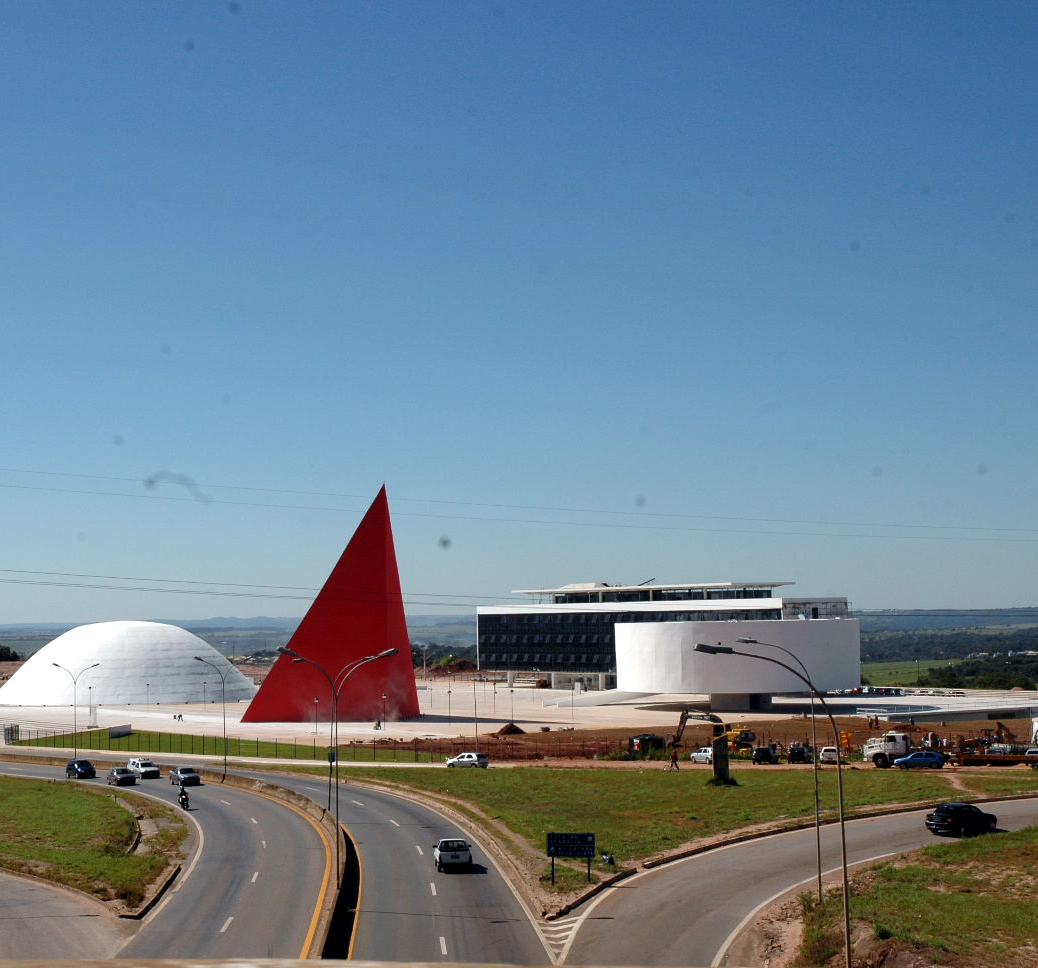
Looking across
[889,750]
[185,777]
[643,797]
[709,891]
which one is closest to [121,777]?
[185,777]

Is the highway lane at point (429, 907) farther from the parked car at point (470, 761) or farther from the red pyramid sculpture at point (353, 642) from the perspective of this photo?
the red pyramid sculpture at point (353, 642)

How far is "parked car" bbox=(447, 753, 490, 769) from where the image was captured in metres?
63.8

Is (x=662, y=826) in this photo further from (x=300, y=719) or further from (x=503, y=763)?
(x=300, y=719)

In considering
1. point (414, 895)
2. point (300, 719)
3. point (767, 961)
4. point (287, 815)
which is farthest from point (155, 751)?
point (767, 961)

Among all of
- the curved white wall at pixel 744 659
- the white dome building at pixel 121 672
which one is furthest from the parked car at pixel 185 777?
the white dome building at pixel 121 672

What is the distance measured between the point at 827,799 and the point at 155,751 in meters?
47.3

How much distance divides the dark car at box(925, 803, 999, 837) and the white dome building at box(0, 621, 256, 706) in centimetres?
8125

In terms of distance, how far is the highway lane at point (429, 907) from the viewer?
25.9 m

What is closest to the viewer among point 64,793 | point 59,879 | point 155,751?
point 59,879

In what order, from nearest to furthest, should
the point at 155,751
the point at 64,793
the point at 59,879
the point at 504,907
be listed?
the point at 504,907
the point at 59,879
the point at 64,793
the point at 155,751

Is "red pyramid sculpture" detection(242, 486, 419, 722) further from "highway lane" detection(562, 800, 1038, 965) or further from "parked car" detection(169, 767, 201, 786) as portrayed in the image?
"highway lane" detection(562, 800, 1038, 965)

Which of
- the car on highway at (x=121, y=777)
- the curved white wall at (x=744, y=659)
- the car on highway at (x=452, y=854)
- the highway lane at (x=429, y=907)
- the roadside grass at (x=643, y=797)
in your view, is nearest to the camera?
the highway lane at (x=429, y=907)

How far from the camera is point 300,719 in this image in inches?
3297

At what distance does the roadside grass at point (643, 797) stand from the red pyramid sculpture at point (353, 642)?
19.9m
